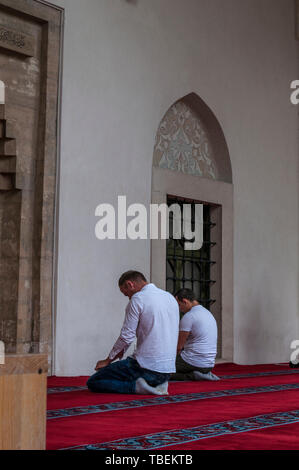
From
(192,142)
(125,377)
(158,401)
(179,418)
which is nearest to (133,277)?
(125,377)

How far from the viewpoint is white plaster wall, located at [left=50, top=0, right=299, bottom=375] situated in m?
7.66

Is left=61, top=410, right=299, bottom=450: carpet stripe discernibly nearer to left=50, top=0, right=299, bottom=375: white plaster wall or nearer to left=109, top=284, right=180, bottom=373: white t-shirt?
left=109, top=284, right=180, bottom=373: white t-shirt

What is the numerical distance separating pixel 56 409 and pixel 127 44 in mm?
5163

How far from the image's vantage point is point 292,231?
438 inches

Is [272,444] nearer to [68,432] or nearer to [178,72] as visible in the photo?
[68,432]

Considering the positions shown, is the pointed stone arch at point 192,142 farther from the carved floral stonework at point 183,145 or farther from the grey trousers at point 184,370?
the grey trousers at point 184,370

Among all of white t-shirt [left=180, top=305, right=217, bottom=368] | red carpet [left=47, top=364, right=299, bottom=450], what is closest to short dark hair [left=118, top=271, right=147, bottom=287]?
red carpet [left=47, top=364, right=299, bottom=450]

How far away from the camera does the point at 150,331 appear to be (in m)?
5.38

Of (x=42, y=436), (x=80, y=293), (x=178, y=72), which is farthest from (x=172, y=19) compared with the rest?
(x=42, y=436)

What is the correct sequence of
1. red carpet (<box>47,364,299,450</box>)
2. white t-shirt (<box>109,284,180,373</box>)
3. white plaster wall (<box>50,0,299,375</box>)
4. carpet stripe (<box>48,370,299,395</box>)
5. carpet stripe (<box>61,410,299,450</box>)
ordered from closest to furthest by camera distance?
carpet stripe (<box>61,410,299,450</box>), red carpet (<box>47,364,299,450</box>), white t-shirt (<box>109,284,180,373</box>), carpet stripe (<box>48,370,299,395</box>), white plaster wall (<box>50,0,299,375</box>)

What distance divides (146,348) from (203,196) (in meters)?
4.40

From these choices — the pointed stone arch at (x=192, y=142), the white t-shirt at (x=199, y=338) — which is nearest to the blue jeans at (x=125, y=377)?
the white t-shirt at (x=199, y=338)

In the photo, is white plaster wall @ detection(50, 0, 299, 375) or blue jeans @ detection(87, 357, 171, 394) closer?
blue jeans @ detection(87, 357, 171, 394)

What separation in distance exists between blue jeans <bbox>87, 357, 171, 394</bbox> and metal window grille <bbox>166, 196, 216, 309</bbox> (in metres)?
3.62
